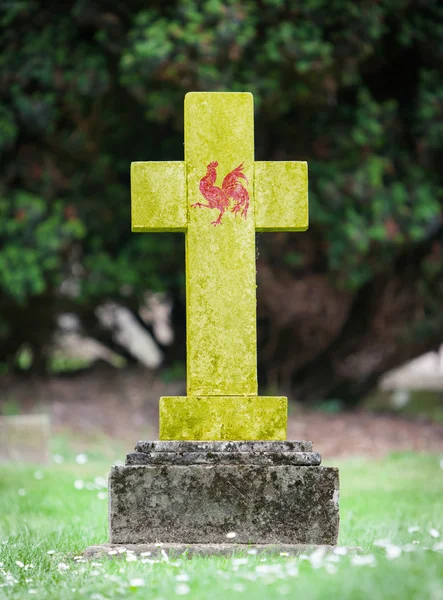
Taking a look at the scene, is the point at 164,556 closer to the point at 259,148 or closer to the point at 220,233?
the point at 220,233

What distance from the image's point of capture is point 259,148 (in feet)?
31.8

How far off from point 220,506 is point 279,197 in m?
1.68

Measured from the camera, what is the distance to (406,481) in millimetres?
7113

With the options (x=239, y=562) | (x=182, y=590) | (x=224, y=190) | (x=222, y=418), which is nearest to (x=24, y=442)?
(x=222, y=418)

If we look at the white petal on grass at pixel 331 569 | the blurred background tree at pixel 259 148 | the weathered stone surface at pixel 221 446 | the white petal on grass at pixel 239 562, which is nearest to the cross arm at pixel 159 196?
the weathered stone surface at pixel 221 446

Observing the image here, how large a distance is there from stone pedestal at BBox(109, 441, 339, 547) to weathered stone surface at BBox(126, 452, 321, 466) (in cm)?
6

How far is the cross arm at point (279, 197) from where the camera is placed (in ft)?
14.5

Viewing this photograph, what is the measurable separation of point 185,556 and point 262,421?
81cm

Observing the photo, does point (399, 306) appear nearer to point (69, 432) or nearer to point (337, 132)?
point (337, 132)

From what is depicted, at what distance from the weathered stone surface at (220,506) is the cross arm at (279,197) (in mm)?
1351

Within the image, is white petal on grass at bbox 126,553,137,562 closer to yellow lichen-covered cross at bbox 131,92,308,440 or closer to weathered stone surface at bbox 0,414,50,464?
yellow lichen-covered cross at bbox 131,92,308,440

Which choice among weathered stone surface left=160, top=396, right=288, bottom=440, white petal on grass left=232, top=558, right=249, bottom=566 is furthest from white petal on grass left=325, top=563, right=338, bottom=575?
weathered stone surface left=160, top=396, right=288, bottom=440

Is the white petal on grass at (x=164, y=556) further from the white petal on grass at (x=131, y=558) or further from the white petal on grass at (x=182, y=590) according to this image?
the white petal on grass at (x=182, y=590)

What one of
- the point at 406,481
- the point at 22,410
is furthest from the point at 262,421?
the point at 22,410
